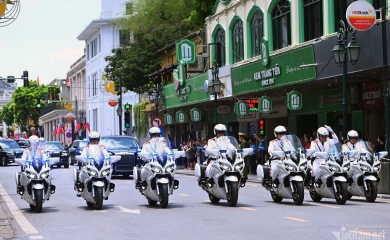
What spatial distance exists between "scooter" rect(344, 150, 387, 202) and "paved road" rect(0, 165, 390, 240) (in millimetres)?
350

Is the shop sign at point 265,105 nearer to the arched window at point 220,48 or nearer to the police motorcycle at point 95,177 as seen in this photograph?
the arched window at point 220,48

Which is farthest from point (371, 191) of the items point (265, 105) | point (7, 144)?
point (7, 144)

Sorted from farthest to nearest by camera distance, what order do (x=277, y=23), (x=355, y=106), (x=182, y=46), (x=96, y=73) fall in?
(x=96, y=73) → (x=182, y=46) → (x=277, y=23) → (x=355, y=106)

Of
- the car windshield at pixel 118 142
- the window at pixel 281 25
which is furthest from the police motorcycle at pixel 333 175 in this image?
the window at pixel 281 25

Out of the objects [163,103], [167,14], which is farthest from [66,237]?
[167,14]

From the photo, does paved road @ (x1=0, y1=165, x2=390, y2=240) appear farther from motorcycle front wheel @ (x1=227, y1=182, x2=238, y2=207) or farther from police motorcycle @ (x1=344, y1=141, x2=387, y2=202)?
police motorcycle @ (x1=344, y1=141, x2=387, y2=202)

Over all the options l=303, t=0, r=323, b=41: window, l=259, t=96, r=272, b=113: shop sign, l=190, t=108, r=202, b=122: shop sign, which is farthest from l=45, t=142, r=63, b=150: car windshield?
l=303, t=0, r=323, b=41: window

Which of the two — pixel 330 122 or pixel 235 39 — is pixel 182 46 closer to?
pixel 235 39

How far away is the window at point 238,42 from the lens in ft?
138

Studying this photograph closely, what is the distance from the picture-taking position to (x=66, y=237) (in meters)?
13.4

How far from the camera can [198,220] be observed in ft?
51.1

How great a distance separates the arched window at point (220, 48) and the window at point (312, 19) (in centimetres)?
1073

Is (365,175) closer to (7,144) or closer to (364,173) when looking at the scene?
(364,173)

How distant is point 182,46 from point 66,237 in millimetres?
35384
